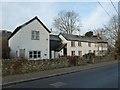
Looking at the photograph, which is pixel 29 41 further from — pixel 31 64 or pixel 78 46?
pixel 78 46

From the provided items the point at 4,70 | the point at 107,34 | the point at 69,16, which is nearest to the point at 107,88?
the point at 4,70

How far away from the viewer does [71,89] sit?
852 centimetres

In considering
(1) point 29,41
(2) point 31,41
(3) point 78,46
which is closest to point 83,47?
(3) point 78,46

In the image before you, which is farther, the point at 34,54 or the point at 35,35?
the point at 35,35

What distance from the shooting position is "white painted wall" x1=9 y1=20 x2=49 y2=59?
2531 cm

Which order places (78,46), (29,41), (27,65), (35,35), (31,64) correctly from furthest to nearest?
(78,46) < (35,35) < (29,41) < (31,64) < (27,65)

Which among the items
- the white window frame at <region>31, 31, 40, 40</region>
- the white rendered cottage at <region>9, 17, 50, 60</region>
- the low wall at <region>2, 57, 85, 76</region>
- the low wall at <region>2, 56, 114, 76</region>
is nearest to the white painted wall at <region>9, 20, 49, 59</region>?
the white rendered cottage at <region>9, 17, 50, 60</region>

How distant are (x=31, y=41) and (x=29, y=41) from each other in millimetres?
342

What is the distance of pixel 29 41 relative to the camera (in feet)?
84.0

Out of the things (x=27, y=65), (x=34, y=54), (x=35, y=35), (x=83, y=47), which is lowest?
Result: (x=27, y=65)

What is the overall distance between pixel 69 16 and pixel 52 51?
27514 mm

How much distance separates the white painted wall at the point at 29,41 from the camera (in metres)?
25.3

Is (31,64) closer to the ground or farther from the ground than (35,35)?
closer to the ground

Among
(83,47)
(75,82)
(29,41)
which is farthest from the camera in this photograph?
(83,47)
